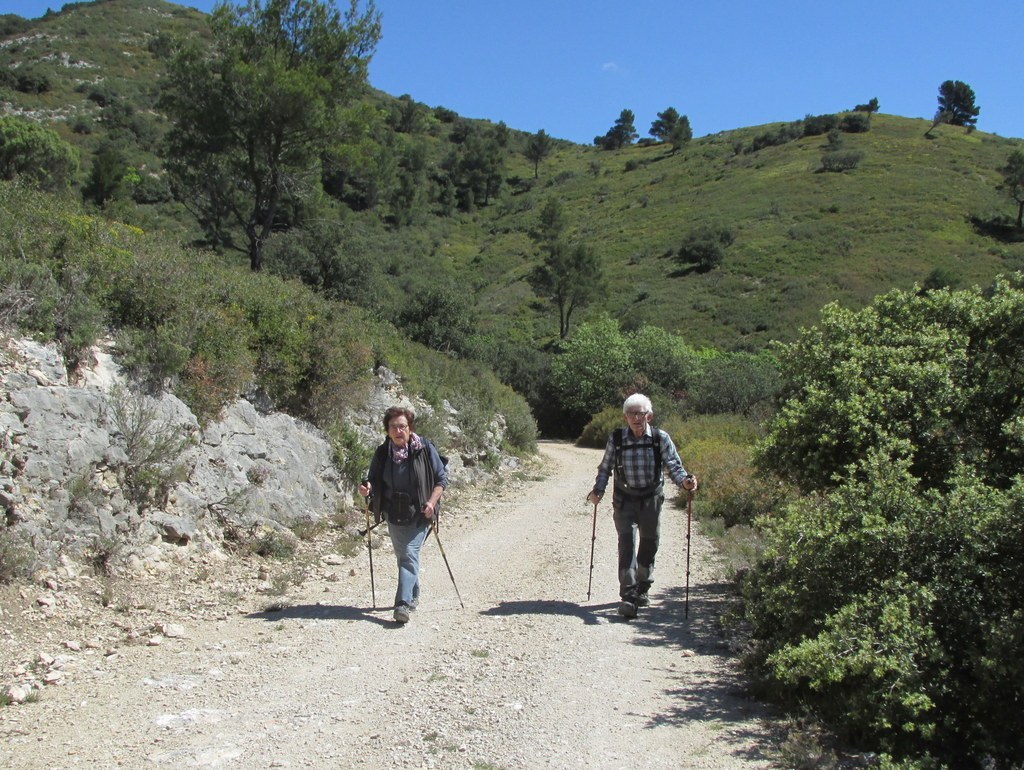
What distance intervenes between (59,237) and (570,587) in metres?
6.88

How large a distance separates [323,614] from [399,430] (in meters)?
1.78

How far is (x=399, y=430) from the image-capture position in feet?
22.5

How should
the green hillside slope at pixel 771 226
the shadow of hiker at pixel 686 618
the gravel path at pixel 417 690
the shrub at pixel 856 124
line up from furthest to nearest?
1. the shrub at pixel 856 124
2. the green hillside slope at pixel 771 226
3. the shadow of hiker at pixel 686 618
4. the gravel path at pixel 417 690

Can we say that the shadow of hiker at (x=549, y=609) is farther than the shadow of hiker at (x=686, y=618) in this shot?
Yes

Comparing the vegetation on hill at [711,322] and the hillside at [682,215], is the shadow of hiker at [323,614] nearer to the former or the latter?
the vegetation on hill at [711,322]

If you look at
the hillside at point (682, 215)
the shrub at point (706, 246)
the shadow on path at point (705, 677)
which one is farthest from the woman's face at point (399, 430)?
the shrub at point (706, 246)

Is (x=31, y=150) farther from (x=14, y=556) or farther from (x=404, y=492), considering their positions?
(x=404, y=492)

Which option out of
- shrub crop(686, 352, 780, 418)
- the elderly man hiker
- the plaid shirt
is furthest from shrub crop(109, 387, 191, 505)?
shrub crop(686, 352, 780, 418)

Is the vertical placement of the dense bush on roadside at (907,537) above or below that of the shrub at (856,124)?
below

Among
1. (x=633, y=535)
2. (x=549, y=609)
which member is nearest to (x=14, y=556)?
(x=549, y=609)

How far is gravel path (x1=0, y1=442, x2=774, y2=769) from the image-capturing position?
4203 millimetres

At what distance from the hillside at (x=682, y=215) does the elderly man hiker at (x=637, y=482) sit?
20692mm

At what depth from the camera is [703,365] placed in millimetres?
35500

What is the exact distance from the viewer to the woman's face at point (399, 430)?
22.5 feet
